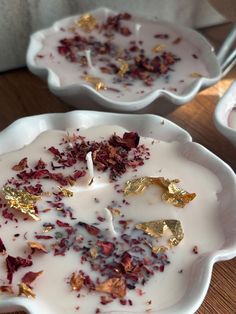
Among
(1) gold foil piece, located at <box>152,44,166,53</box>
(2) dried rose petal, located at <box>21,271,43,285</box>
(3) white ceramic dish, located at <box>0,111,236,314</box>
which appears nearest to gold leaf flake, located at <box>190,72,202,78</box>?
(1) gold foil piece, located at <box>152,44,166,53</box>

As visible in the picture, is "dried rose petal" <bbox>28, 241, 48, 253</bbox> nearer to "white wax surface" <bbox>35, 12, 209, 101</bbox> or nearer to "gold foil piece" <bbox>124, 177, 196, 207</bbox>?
"gold foil piece" <bbox>124, 177, 196, 207</bbox>

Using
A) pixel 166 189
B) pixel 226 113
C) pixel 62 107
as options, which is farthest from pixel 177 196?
pixel 62 107

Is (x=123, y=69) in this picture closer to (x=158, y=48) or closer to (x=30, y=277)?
(x=158, y=48)

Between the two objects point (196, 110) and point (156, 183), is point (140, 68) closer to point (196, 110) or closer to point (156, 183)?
point (196, 110)

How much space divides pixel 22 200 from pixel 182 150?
256mm

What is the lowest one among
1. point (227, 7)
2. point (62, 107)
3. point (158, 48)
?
point (62, 107)

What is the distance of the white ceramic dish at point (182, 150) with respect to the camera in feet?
2.14

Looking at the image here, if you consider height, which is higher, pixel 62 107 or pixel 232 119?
pixel 232 119

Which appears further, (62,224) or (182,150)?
(182,150)

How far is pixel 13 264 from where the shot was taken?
68 cm

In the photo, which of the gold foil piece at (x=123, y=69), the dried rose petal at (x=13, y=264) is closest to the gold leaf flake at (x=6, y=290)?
the dried rose petal at (x=13, y=264)

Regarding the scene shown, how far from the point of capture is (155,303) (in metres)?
0.66

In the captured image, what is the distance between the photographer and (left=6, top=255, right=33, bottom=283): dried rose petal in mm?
676

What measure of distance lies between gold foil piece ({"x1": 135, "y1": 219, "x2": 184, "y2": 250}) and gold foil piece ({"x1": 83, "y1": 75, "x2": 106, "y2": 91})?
1.22 feet
